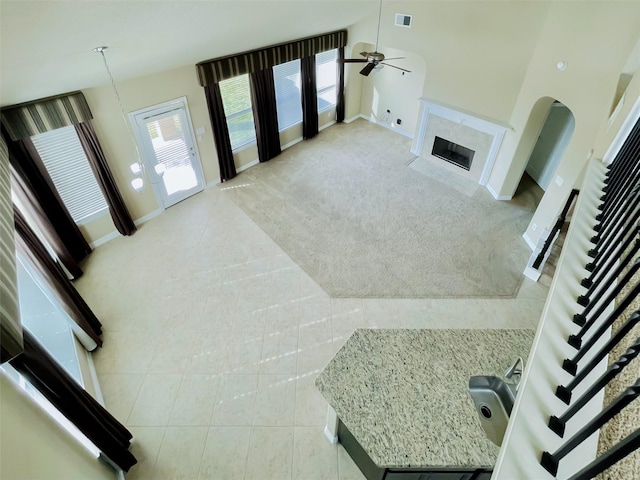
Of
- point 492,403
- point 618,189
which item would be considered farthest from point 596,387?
point 492,403

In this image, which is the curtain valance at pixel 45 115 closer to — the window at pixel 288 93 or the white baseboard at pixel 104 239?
the white baseboard at pixel 104 239

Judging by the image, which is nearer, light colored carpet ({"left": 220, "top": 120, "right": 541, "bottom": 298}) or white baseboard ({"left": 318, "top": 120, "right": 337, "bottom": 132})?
light colored carpet ({"left": 220, "top": 120, "right": 541, "bottom": 298})

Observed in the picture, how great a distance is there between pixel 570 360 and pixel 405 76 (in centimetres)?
775

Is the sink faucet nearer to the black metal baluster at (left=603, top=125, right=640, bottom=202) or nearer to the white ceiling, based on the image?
the black metal baluster at (left=603, top=125, right=640, bottom=202)

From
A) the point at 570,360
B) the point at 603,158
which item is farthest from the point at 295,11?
the point at 570,360

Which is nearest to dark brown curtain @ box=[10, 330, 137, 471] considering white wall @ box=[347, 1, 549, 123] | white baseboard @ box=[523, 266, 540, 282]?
white baseboard @ box=[523, 266, 540, 282]

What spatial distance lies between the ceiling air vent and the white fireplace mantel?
1.37 meters

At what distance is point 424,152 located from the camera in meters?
7.62

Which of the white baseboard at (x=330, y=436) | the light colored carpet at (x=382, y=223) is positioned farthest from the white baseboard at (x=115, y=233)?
the white baseboard at (x=330, y=436)

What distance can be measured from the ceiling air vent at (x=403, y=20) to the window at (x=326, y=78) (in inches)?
71.1

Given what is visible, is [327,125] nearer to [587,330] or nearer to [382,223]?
[382,223]

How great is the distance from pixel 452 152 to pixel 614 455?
720 centimetres

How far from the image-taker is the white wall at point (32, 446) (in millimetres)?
1719

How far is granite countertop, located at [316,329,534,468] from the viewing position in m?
2.33
